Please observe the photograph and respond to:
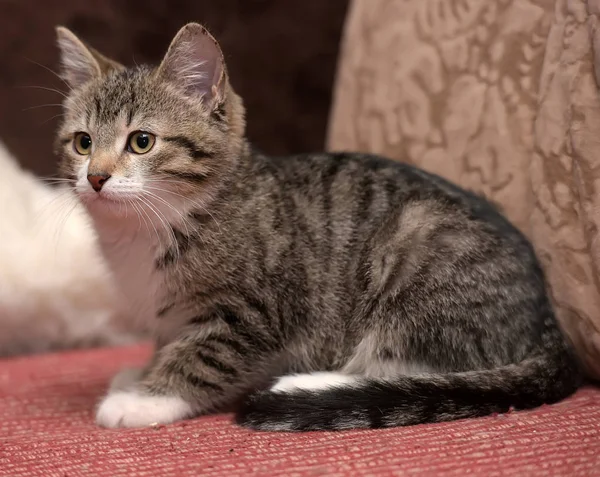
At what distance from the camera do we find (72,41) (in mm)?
1613

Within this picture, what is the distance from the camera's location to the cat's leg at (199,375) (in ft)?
4.62

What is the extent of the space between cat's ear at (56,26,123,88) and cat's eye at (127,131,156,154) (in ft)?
0.79

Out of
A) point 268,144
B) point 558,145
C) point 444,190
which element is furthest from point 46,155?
point 558,145

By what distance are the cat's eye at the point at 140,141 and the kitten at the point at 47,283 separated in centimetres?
63

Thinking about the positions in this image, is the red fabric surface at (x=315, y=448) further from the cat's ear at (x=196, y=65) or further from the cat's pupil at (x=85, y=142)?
the cat's ear at (x=196, y=65)

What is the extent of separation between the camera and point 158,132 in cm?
146

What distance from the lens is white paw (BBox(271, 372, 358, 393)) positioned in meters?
1.36

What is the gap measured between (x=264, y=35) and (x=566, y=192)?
132 centimetres

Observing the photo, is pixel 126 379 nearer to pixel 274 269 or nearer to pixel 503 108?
pixel 274 269

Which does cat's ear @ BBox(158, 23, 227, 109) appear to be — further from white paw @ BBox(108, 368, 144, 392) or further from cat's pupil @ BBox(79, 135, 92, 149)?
white paw @ BBox(108, 368, 144, 392)

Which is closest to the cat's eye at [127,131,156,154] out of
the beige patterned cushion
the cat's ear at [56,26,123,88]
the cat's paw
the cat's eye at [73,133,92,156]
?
the cat's eye at [73,133,92,156]

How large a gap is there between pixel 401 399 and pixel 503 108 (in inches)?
28.9

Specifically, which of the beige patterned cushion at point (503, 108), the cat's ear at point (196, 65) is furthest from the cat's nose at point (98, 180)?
the beige patterned cushion at point (503, 108)

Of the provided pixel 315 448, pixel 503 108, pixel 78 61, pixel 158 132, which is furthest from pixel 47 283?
pixel 503 108
